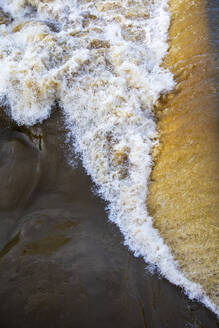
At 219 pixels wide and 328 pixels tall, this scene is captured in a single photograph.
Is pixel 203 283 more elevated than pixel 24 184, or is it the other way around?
pixel 24 184

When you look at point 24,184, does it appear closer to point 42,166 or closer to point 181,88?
point 42,166

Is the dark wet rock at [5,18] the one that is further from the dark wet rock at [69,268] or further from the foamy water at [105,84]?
the dark wet rock at [69,268]

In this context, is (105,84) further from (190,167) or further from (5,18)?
(5,18)

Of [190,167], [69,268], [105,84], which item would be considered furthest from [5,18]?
[69,268]

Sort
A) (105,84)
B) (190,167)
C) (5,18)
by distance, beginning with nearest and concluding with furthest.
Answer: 1. (190,167)
2. (105,84)
3. (5,18)

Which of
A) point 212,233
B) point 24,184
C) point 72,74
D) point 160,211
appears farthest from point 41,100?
point 212,233

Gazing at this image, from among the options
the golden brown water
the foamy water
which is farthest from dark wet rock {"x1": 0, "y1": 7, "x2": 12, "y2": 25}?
the golden brown water

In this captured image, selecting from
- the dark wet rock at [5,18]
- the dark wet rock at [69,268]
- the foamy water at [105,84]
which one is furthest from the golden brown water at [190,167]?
the dark wet rock at [5,18]
